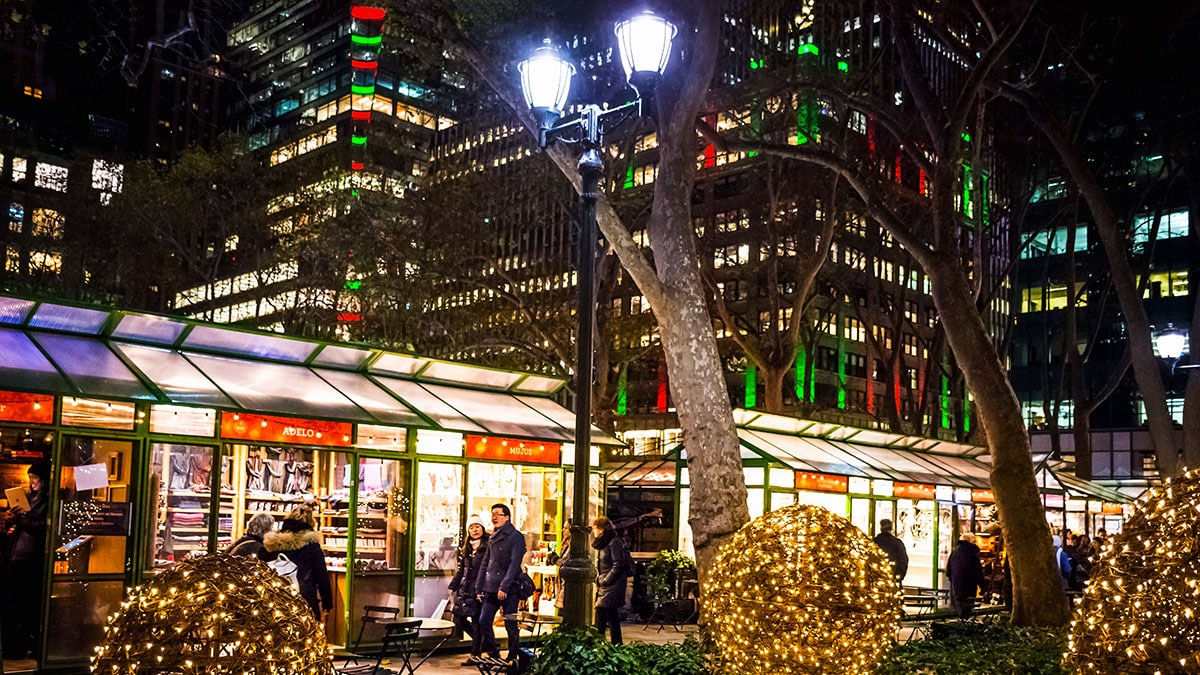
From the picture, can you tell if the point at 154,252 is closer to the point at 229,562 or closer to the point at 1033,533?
the point at 1033,533

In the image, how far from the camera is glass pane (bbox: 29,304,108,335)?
11867 mm

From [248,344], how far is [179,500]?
81.2 inches

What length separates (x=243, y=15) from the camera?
35.3ft

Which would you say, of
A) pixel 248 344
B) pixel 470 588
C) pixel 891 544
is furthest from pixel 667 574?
pixel 248 344

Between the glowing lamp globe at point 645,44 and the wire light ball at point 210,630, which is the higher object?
the glowing lamp globe at point 645,44

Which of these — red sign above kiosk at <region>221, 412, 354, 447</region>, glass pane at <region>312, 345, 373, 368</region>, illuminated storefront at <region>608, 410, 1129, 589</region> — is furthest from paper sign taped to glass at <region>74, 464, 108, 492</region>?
illuminated storefront at <region>608, 410, 1129, 589</region>

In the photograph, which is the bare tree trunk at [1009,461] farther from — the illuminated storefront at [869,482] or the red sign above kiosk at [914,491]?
the red sign above kiosk at [914,491]

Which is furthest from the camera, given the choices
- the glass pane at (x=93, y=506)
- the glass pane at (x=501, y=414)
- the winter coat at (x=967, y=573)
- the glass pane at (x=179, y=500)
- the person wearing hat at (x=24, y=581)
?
the winter coat at (x=967, y=573)

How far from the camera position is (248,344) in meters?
13.7

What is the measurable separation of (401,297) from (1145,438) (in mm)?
41829

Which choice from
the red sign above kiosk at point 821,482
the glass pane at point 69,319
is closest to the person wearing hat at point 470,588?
the glass pane at point 69,319

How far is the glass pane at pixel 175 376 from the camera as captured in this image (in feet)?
39.6

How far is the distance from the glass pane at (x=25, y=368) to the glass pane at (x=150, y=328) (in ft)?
3.42

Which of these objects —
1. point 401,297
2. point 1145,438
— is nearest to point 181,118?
point 401,297
